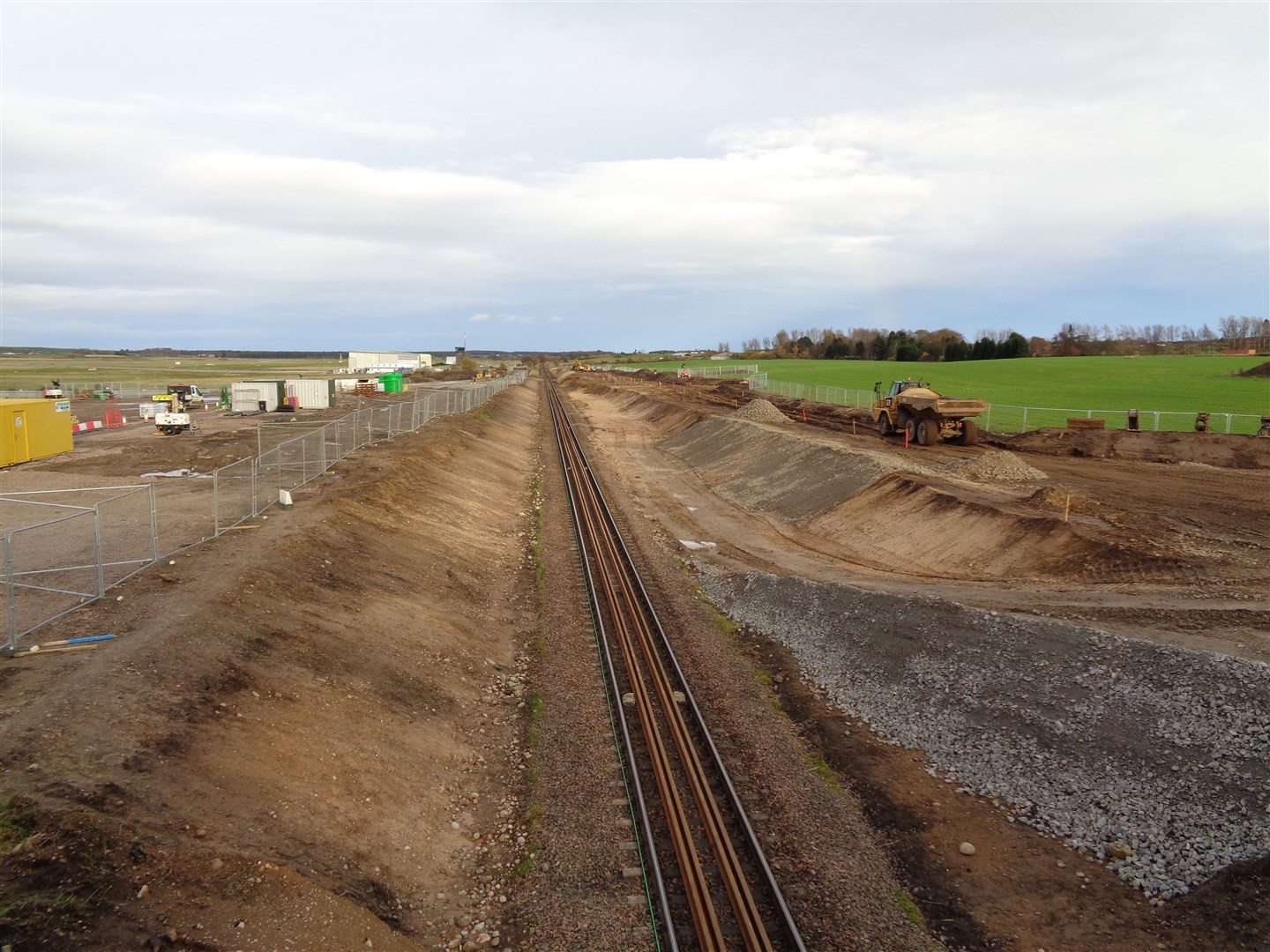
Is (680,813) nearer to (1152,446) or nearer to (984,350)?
(1152,446)

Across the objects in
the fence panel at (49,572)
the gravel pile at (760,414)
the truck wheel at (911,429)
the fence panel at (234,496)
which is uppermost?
the gravel pile at (760,414)

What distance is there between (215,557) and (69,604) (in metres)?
2.86

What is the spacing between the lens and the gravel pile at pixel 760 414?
50.0m

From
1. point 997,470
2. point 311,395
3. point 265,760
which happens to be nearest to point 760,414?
point 997,470

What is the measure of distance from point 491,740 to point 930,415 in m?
31.3

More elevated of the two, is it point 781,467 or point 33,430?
point 33,430

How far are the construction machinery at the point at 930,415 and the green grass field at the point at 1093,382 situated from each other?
20172 mm

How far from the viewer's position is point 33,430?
32875 millimetres

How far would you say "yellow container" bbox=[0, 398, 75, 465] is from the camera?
31375mm

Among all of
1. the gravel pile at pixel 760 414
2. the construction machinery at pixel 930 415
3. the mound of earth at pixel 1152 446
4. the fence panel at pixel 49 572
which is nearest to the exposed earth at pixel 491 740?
the fence panel at pixel 49 572

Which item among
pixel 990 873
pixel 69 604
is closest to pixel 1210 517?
pixel 990 873

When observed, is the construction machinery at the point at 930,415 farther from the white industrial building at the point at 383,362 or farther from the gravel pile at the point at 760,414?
the white industrial building at the point at 383,362

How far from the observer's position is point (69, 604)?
44.3ft

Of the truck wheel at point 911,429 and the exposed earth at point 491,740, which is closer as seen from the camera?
the exposed earth at point 491,740
